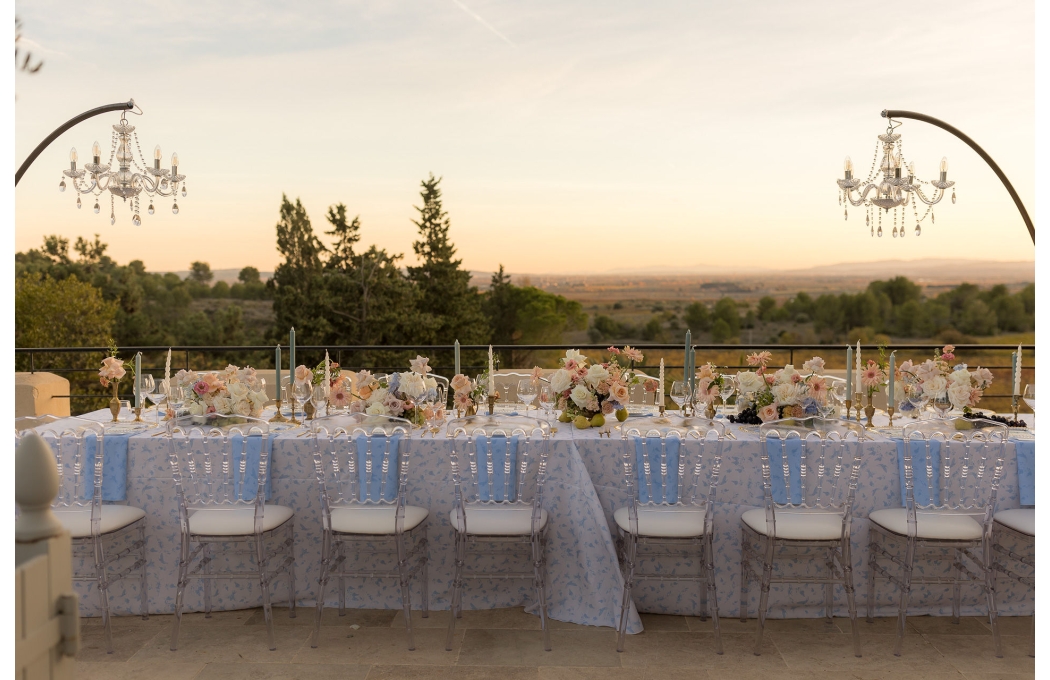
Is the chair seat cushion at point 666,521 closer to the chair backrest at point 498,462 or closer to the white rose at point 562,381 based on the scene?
the chair backrest at point 498,462

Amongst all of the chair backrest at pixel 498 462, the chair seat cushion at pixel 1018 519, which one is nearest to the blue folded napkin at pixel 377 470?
the chair backrest at pixel 498 462

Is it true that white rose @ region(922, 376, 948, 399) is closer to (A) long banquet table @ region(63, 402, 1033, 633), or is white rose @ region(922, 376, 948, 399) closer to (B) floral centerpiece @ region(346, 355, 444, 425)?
(A) long banquet table @ region(63, 402, 1033, 633)

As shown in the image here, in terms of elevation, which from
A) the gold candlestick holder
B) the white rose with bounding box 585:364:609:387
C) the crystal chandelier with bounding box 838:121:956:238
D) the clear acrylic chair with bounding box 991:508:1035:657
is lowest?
the clear acrylic chair with bounding box 991:508:1035:657

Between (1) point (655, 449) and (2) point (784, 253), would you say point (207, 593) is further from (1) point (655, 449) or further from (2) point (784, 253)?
(2) point (784, 253)

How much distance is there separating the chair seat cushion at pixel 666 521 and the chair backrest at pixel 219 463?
59.6 inches

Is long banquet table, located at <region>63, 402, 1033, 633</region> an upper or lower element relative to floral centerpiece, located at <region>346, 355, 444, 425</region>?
lower

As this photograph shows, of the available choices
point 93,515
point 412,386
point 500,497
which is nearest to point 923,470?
point 500,497

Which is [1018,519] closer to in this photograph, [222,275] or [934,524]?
[934,524]

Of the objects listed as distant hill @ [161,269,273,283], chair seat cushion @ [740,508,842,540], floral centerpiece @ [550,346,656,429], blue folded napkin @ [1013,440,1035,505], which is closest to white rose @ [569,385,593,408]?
floral centerpiece @ [550,346,656,429]

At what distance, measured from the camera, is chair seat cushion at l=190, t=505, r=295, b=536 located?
294 cm

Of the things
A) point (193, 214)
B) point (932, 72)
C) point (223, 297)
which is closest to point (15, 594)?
point (932, 72)

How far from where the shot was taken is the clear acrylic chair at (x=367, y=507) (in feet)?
9.73

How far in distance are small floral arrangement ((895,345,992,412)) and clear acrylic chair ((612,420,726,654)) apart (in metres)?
1.00

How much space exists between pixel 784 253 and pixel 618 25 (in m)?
6.55
